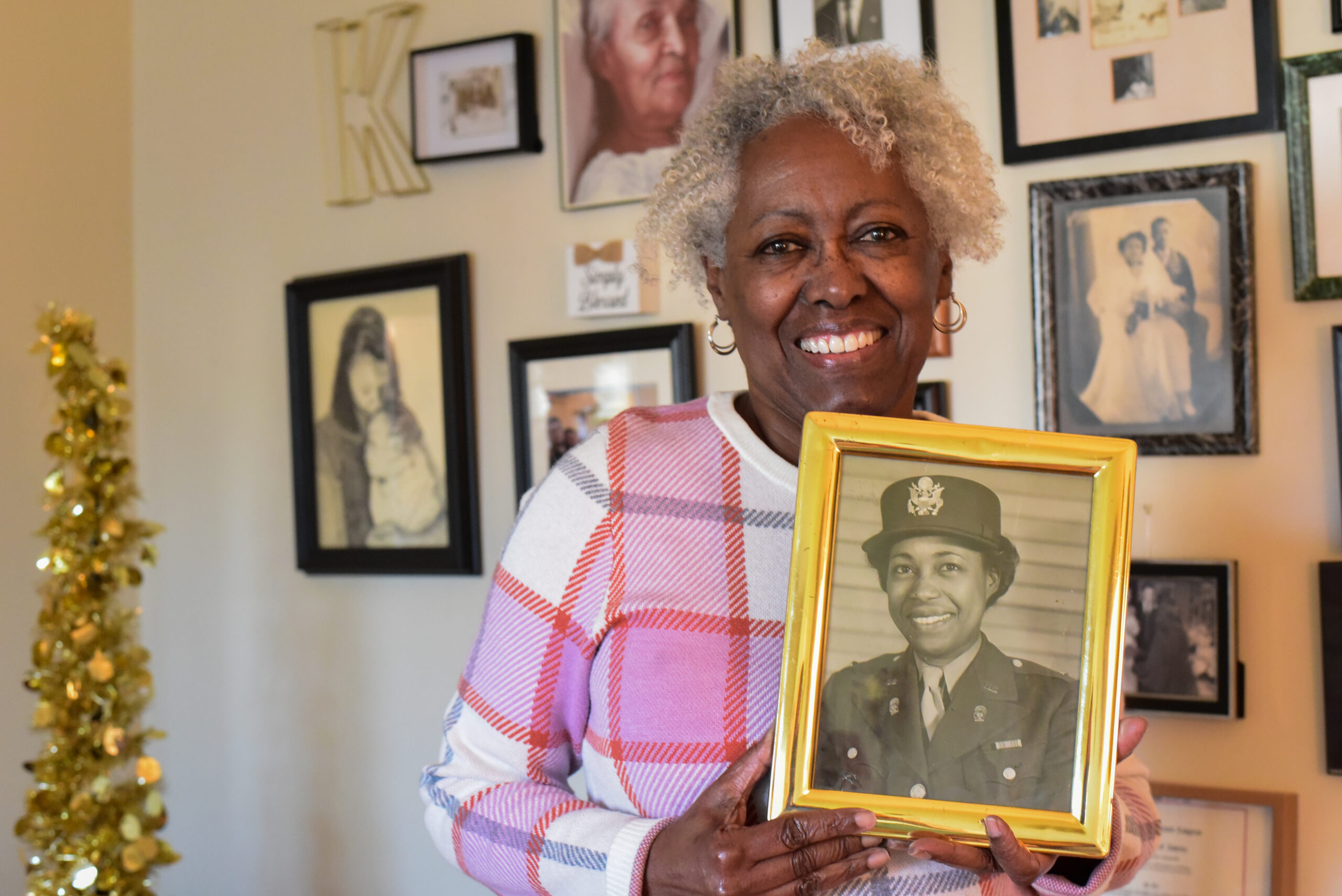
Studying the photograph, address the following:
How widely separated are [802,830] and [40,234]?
218cm

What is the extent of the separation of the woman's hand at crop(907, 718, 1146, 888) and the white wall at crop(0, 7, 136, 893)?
6.68ft

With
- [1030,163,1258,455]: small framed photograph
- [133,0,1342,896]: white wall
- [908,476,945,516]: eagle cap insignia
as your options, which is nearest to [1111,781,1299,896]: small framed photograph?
[133,0,1342,896]: white wall

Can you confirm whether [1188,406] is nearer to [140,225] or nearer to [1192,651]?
[1192,651]

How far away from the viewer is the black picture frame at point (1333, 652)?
1.59m

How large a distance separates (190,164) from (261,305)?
37 centimetres

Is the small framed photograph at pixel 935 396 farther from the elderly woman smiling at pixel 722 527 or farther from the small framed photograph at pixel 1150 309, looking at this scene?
the elderly woman smiling at pixel 722 527

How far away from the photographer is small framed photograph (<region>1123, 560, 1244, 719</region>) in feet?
5.41

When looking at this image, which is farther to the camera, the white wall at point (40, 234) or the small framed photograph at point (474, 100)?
the white wall at point (40, 234)

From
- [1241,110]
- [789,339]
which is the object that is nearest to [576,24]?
[1241,110]

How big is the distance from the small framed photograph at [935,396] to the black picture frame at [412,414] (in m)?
0.86

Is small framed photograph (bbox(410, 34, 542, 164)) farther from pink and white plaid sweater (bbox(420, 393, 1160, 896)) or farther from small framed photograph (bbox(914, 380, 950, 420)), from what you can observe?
pink and white plaid sweater (bbox(420, 393, 1160, 896))

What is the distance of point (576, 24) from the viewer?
2.12 m

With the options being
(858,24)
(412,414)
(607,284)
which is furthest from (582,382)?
(858,24)

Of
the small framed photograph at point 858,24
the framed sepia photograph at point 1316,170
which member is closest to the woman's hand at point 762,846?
the framed sepia photograph at point 1316,170
